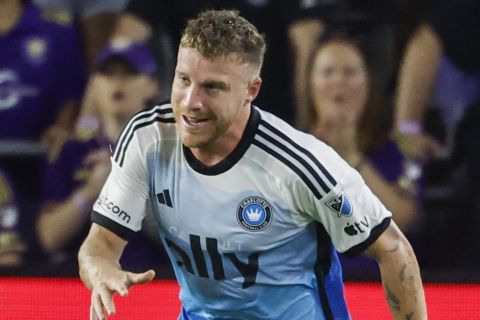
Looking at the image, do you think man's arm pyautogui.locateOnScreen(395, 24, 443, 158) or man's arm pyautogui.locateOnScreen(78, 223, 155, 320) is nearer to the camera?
man's arm pyautogui.locateOnScreen(78, 223, 155, 320)

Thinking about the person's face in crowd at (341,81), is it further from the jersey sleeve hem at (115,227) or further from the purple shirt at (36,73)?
the jersey sleeve hem at (115,227)

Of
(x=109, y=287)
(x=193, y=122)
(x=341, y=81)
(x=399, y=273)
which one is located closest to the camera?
(x=109, y=287)

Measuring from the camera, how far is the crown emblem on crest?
303 centimetres

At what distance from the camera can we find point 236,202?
304cm

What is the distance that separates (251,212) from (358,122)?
6.77 feet

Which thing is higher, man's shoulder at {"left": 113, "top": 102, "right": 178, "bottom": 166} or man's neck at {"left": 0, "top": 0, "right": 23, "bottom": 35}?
man's shoulder at {"left": 113, "top": 102, "right": 178, "bottom": 166}

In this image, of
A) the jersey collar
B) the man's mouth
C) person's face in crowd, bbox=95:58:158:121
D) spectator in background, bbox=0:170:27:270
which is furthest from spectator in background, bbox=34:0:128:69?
the man's mouth

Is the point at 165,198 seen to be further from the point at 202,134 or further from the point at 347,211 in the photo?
the point at 347,211

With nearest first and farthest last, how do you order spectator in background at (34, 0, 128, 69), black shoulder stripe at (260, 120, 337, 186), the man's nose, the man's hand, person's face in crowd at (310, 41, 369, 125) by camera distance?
the man's hand → the man's nose → black shoulder stripe at (260, 120, 337, 186) → person's face in crowd at (310, 41, 369, 125) → spectator in background at (34, 0, 128, 69)

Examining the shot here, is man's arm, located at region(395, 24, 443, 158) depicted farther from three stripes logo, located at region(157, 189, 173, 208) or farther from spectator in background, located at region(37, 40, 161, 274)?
three stripes logo, located at region(157, 189, 173, 208)

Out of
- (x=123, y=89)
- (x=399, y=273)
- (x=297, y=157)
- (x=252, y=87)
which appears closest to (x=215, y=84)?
(x=252, y=87)

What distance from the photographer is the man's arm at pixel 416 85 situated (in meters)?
5.09

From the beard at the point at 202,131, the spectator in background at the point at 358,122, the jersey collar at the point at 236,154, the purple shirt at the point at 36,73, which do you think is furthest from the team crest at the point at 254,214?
the purple shirt at the point at 36,73

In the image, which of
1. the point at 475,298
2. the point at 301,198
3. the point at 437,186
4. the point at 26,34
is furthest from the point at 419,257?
the point at 301,198
